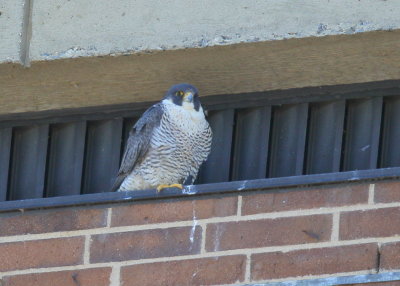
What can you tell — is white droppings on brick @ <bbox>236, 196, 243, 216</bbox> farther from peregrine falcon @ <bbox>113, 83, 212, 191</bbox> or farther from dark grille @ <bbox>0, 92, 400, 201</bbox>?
peregrine falcon @ <bbox>113, 83, 212, 191</bbox>

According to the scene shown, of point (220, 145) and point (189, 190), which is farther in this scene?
point (220, 145)

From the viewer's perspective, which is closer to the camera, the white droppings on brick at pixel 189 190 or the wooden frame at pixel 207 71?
the white droppings on brick at pixel 189 190

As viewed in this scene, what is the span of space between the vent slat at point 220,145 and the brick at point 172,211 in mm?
610

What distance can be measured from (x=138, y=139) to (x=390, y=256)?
50.4 inches

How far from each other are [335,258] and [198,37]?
2.80 feet

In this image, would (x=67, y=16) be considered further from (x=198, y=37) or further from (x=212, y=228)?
(x=212, y=228)

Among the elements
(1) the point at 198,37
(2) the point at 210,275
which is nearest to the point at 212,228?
(2) the point at 210,275

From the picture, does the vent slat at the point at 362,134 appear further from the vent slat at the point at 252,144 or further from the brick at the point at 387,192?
the brick at the point at 387,192

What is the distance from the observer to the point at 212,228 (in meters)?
3.85

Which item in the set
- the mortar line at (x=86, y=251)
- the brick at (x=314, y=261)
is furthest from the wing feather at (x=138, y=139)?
the brick at (x=314, y=261)

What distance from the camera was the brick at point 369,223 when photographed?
379cm

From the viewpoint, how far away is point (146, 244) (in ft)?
12.7

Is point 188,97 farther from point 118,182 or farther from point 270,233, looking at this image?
point 270,233

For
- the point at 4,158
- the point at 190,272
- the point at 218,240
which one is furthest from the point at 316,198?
the point at 4,158
